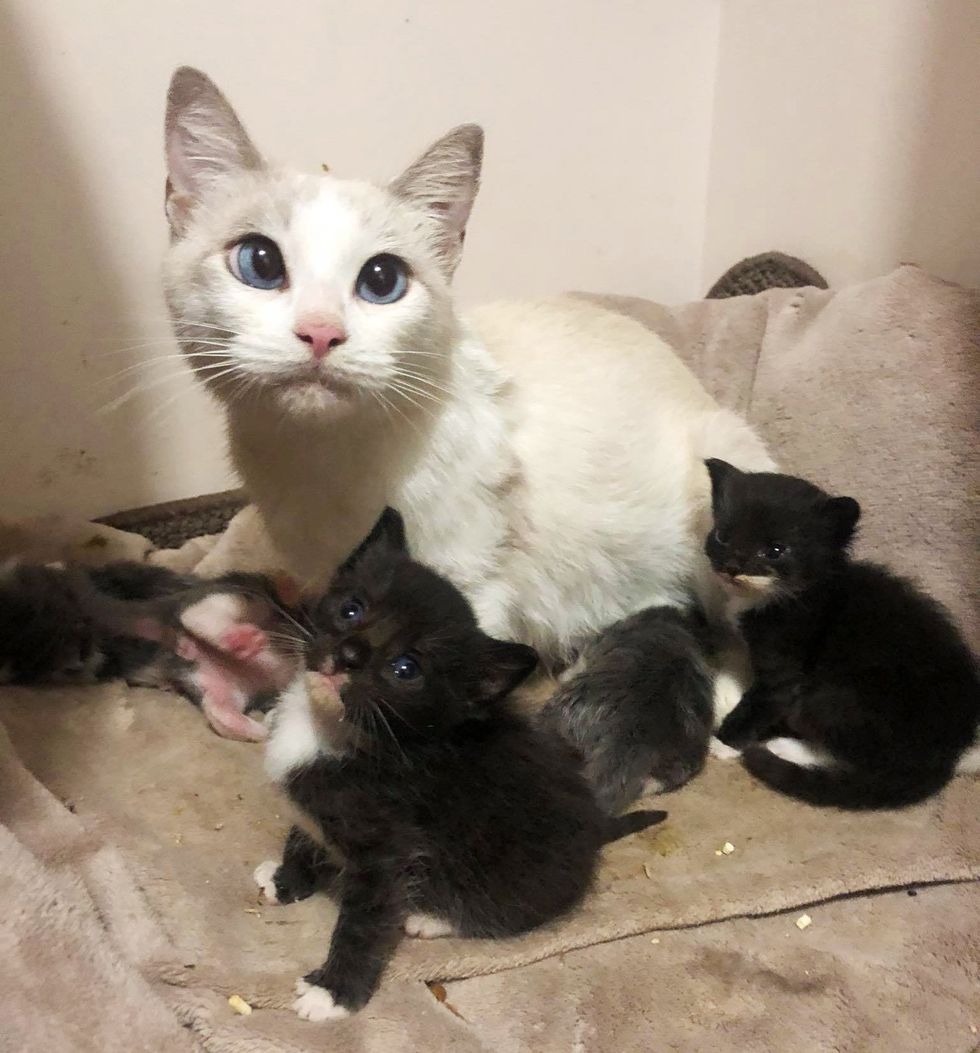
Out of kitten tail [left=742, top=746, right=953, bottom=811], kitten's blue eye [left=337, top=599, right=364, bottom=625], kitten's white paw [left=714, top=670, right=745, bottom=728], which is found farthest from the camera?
kitten's white paw [left=714, top=670, right=745, bottom=728]

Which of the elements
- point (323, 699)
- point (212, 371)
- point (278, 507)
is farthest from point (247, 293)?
point (323, 699)

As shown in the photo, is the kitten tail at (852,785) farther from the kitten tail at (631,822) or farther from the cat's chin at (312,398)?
the cat's chin at (312,398)

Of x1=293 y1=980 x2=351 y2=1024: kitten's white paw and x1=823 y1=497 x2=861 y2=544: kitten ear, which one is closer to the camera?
x1=293 y1=980 x2=351 y2=1024: kitten's white paw

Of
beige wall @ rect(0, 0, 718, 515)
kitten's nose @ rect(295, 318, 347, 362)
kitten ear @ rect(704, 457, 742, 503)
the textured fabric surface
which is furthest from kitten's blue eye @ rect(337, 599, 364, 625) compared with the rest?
the textured fabric surface

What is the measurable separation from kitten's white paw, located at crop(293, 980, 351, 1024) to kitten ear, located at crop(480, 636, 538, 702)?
1.17ft

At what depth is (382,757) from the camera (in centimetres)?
102

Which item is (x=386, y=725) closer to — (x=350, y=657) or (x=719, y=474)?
(x=350, y=657)

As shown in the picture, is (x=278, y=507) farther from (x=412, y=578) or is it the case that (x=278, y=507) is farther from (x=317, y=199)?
(x=317, y=199)

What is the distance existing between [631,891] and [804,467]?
905mm

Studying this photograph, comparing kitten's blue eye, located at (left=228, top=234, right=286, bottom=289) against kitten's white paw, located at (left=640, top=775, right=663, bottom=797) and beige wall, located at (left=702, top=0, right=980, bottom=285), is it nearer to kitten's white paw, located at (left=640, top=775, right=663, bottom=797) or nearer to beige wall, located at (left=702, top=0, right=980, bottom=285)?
kitten's white paw, located at (left=640, top=775, right=663, bottom=797)

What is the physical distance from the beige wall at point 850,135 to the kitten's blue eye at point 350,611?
4.26ft

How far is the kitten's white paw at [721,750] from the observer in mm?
1388

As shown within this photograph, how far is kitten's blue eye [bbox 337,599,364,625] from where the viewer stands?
3.35 ft

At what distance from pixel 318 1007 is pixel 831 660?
84 centimetres
